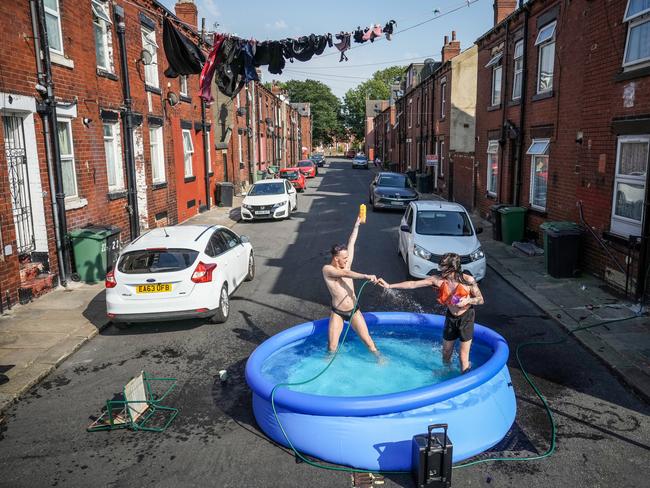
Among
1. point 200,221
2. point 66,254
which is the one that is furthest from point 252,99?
point 66,254

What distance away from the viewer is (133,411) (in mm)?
6047

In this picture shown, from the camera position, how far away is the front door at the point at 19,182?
1059 centimetres

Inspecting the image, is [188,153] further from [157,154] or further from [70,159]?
[70,159]

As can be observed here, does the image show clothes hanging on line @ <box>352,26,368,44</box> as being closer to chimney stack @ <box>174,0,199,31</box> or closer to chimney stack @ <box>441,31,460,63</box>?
chimney stack @ <box>174,0,199,31</box>

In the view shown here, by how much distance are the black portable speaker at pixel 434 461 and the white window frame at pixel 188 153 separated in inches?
744

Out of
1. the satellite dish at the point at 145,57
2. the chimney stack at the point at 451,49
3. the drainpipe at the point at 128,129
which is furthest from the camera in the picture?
the chimney stack at the point at 451,49

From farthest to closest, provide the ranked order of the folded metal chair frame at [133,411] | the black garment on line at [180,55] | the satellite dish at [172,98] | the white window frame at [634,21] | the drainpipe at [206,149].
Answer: the drainpipe at [206,149] → the satellite dish at [172,98] → the black garment on line at [180,55] → the white window frame at [634,21] → the folded metal chair frame at [133,411]

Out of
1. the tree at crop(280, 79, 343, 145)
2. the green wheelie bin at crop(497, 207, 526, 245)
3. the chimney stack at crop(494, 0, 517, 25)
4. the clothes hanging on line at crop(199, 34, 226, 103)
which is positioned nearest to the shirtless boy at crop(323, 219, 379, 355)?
the clothes hanging on line at crop(199, 34, 226, 103)

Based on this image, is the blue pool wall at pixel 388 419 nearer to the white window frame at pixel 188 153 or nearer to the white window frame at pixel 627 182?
the white window frame at pixel 627 182

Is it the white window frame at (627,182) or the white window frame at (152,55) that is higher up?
the white window frame at (152,55)

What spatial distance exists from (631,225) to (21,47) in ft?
41.7

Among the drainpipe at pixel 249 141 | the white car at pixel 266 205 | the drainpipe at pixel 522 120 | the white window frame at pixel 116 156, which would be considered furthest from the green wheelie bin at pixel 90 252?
the drainpipe at pixel 249 141

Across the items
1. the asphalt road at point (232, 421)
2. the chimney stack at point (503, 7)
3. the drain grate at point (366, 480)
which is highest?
the chimney stack at point (503, 7)

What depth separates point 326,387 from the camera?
7113 millimetres
